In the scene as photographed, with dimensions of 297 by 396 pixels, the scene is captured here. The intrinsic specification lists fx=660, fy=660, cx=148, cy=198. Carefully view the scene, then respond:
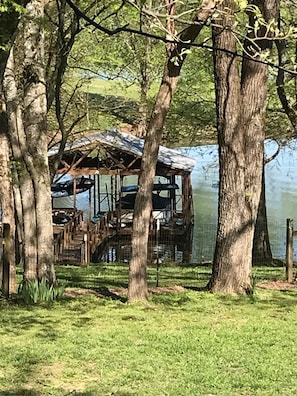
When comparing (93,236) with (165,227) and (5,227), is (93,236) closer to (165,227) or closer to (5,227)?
(165,227)

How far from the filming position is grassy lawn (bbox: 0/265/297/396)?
507 cm

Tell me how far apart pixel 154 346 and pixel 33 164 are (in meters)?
3.75

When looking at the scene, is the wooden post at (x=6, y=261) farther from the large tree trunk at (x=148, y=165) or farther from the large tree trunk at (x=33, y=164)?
the large tree trunk at (x=148, y=165)

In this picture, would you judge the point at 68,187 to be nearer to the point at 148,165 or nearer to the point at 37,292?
the point at 37,292

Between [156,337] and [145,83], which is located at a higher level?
[145,83]

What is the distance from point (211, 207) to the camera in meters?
34.2

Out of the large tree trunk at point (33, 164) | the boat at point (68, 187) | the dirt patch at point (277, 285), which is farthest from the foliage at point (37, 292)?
the boat at point (68, 187)

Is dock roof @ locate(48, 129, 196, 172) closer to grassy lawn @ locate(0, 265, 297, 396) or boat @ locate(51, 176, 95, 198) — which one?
boat @ locate(51, 176, 95, 198)

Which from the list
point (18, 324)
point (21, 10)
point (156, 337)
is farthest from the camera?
point (18, 324)

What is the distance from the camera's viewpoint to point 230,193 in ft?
29.9

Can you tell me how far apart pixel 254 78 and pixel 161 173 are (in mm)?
17172

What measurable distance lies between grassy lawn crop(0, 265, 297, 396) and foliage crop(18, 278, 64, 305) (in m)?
0.17

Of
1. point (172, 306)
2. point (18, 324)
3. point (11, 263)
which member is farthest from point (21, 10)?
point (11, 263)

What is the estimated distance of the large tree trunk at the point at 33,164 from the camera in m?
9.01
